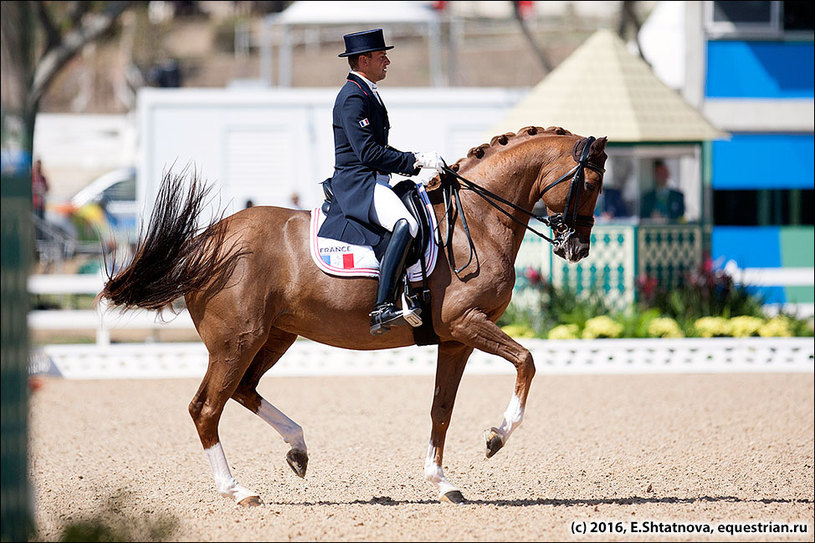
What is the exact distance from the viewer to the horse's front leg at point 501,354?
6551mm

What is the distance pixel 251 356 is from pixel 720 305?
929cm

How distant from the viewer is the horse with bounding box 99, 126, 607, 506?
683 cm

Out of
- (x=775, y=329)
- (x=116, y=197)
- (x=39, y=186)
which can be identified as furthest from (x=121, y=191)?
→ (x=775, y=329)

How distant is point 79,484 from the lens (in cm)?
772

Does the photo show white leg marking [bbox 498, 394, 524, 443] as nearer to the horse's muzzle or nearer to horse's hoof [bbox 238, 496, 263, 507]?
the horse's muzzle

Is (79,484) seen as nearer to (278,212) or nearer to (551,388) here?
(278,212)

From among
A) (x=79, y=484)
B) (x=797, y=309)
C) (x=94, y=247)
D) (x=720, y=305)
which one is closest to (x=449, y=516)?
(x=79, y=484)

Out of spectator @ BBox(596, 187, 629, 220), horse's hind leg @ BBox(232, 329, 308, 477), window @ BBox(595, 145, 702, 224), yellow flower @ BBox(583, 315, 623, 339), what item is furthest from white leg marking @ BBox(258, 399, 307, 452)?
spectator @ BBox(596, 187, 629, 220)

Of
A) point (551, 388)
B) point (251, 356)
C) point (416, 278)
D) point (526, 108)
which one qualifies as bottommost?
point (551, 388)

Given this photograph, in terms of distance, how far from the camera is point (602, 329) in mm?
13875

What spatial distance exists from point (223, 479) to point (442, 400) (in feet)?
4.70

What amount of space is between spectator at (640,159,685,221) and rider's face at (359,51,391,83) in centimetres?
934

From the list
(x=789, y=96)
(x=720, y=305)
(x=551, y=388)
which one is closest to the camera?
(x=551, y=388)

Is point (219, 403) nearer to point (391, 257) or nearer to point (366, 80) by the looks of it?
point (391, 257)
